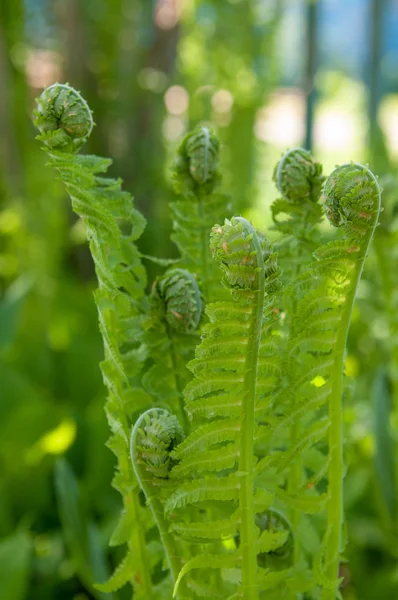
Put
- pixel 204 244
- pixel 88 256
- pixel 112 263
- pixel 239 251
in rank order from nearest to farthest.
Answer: pixel 239 251
pixel 112 263
pixel 204 244
pixel 88 256

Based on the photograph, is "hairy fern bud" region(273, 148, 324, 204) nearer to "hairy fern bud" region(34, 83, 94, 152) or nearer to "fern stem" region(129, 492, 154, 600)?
"hairy fern bud" region(34, 83, 94, 152)

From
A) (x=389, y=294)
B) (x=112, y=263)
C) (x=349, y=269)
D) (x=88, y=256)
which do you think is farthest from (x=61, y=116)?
(x=88, y=256)

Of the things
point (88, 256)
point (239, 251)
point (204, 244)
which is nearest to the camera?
point (239, 251)

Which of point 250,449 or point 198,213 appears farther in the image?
point 198,213

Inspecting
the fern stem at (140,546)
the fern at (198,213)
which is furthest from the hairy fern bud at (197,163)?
the fern stem at (140,546)

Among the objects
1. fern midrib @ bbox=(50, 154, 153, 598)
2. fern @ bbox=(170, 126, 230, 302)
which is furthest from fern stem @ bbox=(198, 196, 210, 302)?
fern midrib @ bbox=(50, 154, 153, 598)

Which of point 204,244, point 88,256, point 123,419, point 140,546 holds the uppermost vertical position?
point 204,244

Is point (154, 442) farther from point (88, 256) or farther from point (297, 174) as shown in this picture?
point (88, 256)

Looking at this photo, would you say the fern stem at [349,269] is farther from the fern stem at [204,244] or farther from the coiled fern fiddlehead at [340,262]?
the fern stem at [204,244]

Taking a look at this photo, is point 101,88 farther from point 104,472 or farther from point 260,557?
point 260,557
